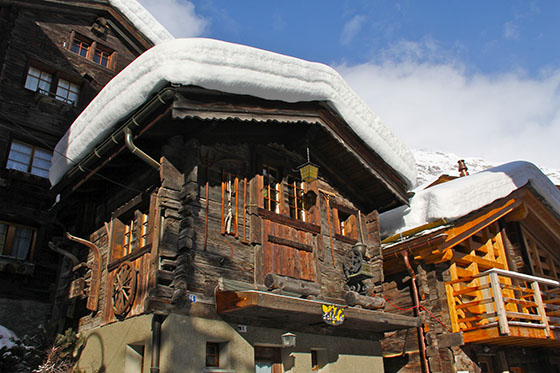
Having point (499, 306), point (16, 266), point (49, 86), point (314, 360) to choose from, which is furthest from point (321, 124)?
point (49, 86)

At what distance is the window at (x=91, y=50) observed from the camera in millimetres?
15298

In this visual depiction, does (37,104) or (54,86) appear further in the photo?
(54,86)

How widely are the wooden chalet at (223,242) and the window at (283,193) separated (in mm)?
28

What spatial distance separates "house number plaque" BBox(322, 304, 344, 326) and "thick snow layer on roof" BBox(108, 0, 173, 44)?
12533mm

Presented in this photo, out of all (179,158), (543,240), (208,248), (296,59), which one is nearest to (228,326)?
(208,248)

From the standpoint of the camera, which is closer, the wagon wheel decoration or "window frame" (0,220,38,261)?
the wagon wheel decoration

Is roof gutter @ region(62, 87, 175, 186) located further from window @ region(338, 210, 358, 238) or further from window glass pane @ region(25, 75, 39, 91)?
window glass pane @ region(25, 75, 39, 91)

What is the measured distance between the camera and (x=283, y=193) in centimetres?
971

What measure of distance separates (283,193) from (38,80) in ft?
28.7

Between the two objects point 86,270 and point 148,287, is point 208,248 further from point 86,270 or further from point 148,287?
point 86,270

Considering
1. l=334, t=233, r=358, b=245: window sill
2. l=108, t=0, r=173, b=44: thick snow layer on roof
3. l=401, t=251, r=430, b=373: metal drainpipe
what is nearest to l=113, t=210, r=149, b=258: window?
l=334, t=233, r=358, b=245: window sill

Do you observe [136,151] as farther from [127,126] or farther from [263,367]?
[263,367]

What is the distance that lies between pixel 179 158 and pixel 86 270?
3.63 metres

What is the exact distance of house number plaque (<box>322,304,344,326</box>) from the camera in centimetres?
809
